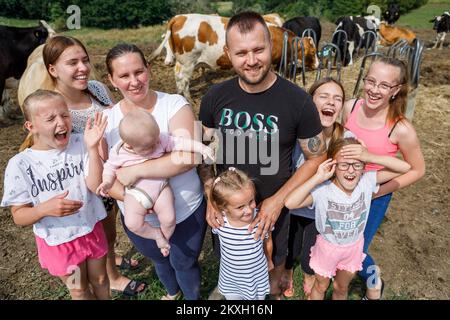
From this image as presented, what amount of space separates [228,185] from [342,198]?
65 centimetres

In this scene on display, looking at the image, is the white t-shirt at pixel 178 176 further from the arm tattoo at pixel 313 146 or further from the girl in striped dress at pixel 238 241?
the arm tattoo at pixel 313 146

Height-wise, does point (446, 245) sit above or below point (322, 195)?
below

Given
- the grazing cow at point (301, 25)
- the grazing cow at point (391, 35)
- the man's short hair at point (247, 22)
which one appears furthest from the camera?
the grazing cow at point (391, 35)

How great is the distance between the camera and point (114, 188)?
1783mm

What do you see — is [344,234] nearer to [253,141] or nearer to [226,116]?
[253,141]

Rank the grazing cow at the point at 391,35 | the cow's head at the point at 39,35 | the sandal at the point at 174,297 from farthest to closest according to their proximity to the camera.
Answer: the grazing cow at the point at 391,35 → the cow's head at the point at 39,35 → the sandal at the point at 174,297

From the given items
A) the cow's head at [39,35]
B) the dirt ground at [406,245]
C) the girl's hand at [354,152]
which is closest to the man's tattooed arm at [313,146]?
the girl's hand at [354,152]

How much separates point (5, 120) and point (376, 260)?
6477 mm

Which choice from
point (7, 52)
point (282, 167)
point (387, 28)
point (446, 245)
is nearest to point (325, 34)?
point (387, 28)

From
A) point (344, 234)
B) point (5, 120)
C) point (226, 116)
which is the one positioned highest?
point (226, 116)

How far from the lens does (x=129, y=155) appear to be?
1.75m

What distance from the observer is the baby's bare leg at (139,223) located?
1.74m

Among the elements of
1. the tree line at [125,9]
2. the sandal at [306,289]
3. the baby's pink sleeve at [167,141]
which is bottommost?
the sandal at [306,289]

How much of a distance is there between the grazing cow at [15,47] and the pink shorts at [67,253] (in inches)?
212
